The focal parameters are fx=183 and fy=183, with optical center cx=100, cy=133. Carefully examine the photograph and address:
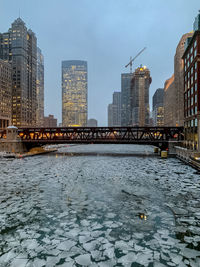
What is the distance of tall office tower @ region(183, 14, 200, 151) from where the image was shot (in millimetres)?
41344

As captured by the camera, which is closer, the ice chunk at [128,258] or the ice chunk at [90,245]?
the ice chunk at [128,258]

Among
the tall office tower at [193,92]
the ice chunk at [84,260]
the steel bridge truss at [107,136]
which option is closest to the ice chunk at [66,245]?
the ice chunk at [84,260]

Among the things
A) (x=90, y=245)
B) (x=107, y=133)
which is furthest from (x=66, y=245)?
(x=107, y=133)

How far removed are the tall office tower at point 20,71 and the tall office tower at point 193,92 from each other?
144418 mm

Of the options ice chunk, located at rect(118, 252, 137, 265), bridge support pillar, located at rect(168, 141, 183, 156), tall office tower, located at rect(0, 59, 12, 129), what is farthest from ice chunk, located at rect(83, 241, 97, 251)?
tall office tower, located at rect(0, 59, 12, 129)

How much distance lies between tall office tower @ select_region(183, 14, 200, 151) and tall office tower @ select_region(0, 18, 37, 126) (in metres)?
144

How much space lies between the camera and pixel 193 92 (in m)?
45.2

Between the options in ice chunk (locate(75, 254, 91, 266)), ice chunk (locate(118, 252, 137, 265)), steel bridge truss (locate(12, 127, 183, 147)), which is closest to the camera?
ice chunk (locate(75, 254, 91, 266))

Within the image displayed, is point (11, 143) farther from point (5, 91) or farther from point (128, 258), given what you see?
point (5, 91)

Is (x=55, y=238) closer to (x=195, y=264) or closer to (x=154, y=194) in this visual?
(x=195, y=264)

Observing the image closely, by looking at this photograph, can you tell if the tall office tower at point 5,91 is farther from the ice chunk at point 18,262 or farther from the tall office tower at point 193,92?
the ice chunk at point 18,262

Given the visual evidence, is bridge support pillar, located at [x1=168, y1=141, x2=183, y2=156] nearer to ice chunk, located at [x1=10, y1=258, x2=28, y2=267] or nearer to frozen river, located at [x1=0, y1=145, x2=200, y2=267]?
frozen river, located at [x1=0, y1=145, x2=200, y2=267]

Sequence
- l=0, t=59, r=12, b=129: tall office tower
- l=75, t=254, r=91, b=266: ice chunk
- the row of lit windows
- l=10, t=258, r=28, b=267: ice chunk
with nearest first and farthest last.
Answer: l=10, t=258, r=28, b=267: ice chunk < l=75, t=254, r=91, b=266: ice chunk < the row of lit windows < l=0, t=59, r=12, b=129: tall office tower

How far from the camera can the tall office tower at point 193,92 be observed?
136ft
